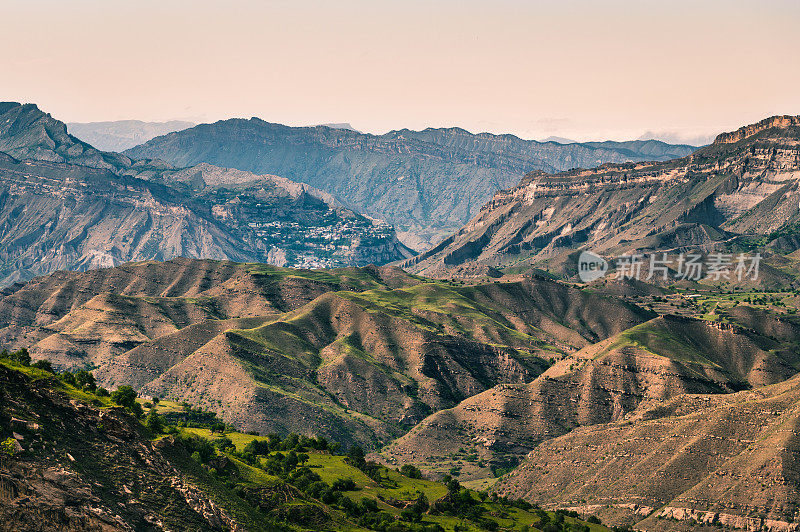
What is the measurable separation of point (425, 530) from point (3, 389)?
82.1 meters

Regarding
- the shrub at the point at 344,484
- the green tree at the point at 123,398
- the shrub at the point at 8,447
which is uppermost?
the shrub at the point at 8,447

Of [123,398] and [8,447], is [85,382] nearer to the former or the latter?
[123,398]

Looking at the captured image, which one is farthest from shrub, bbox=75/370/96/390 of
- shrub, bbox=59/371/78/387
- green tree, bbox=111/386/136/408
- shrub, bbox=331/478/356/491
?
shrub, bbox=331/478/356/491

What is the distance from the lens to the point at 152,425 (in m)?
155

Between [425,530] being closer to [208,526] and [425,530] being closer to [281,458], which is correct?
[281,458]

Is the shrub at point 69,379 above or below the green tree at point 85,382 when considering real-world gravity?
above

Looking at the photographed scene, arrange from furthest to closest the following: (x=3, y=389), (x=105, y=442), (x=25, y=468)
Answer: (x=105, y=442) < (x=3, y=389) < (x=25, y=468)

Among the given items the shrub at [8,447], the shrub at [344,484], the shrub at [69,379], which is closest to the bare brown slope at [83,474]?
the shrub at [8,447]

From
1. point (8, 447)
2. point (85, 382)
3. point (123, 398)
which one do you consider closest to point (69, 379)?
point (85, 382)

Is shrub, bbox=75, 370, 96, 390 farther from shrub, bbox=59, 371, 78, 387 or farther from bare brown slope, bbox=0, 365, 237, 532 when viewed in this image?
bare brown slope, bbox=0, 365, 237, 532

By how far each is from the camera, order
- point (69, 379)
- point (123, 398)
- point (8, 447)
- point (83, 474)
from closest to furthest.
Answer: point (8, 447) < point (83, 474) < point (69, 379) < point (123, 398)

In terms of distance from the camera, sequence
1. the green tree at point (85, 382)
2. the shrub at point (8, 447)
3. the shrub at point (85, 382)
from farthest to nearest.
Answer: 1. the green tree at point (85, 382)
2. the shrub at point (85, 382)
3. the shrub at point (8, 447)

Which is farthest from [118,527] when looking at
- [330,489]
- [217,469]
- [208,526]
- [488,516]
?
[488,516]

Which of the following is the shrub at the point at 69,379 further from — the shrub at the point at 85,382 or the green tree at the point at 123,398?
the green tree at the point at 123,398
